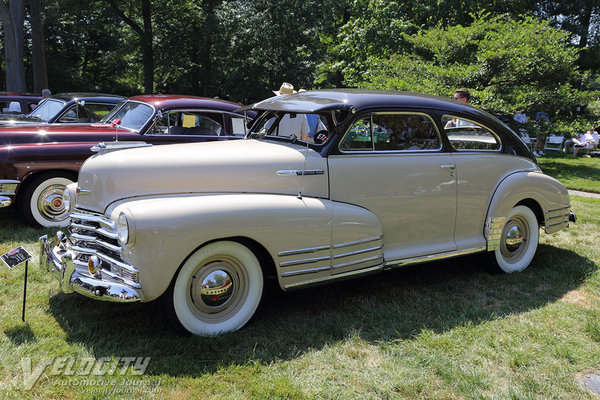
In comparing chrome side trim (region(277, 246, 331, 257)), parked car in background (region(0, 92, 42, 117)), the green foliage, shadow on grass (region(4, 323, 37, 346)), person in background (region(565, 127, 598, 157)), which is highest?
the green foliage

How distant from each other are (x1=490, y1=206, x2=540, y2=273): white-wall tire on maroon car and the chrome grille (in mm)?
3492

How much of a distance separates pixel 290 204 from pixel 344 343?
104cm

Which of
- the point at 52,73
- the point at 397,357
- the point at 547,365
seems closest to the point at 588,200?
the point at 547,365

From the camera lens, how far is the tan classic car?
3.05 metres

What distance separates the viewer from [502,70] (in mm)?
11305

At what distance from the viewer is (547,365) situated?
306 cm

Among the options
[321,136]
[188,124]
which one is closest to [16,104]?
[188,124]

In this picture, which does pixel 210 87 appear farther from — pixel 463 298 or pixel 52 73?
pixel 463 298

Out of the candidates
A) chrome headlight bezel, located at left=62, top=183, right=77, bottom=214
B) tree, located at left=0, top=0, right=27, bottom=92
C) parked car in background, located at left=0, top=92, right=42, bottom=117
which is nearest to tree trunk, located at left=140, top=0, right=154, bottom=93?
tree, located at left=0, top=0, right=27, bottom=92

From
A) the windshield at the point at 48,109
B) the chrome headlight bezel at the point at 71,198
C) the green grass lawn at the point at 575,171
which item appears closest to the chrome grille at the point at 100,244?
the chrome headlight bezel at the point at 71,198

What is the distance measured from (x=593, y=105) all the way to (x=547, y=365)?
18.3 metres

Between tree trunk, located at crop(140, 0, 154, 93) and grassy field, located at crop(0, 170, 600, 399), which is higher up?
tree trunk, located at crop(140, 0, 154, 93)

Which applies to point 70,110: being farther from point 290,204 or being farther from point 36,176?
point 290,204

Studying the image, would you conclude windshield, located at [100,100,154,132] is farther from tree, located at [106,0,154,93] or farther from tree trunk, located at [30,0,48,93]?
tree, located at [106,0,154,93]
